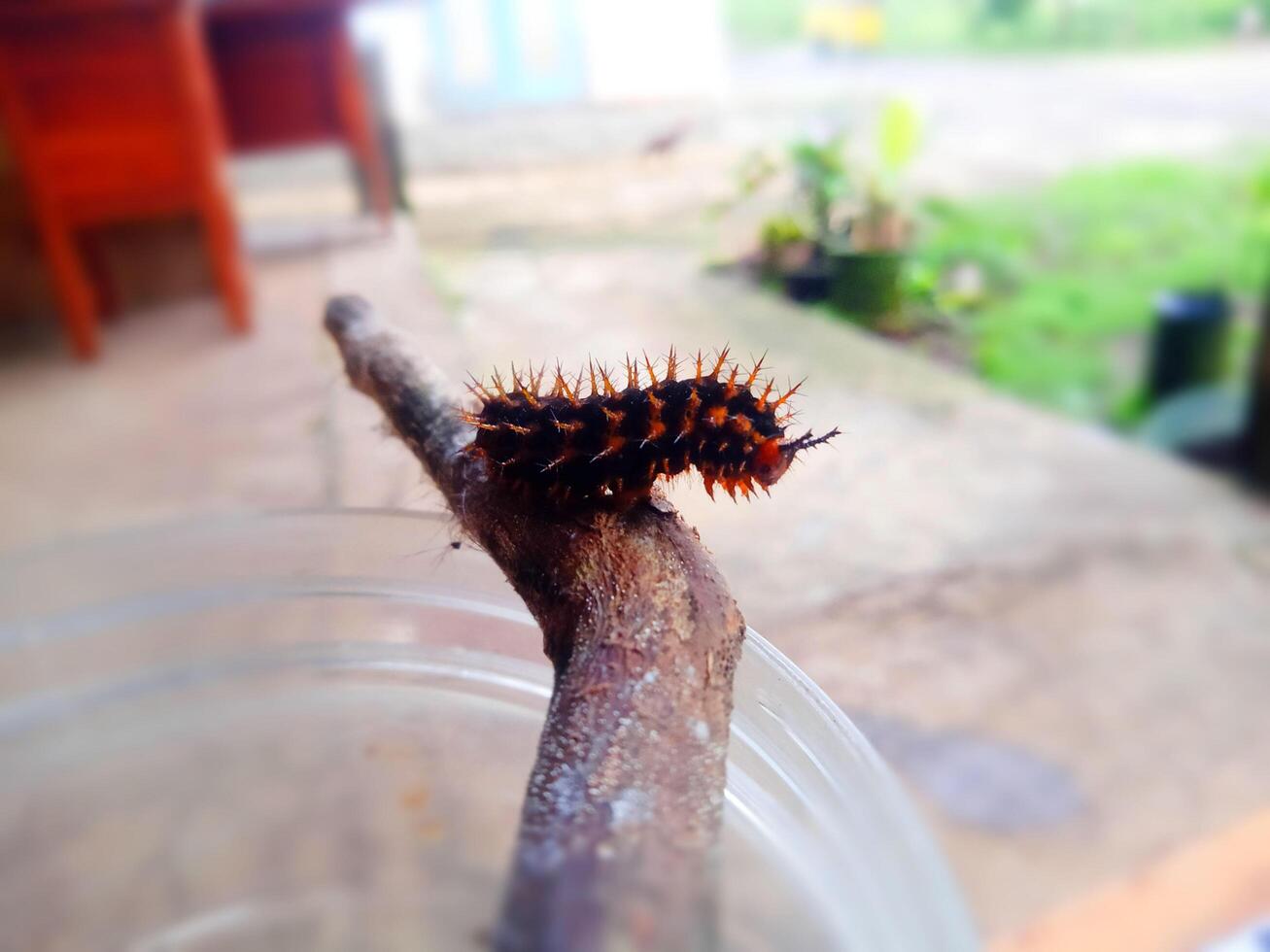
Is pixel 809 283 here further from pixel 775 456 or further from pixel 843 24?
pixel 775 456

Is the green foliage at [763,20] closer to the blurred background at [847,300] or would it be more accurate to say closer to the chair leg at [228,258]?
the blurred background at [847,300]

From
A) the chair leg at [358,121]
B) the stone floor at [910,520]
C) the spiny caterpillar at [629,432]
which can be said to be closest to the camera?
the spiny caterpillar at [629,432]

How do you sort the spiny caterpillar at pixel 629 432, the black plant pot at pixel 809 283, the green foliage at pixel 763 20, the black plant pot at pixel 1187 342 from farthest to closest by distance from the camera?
the black plant pot at pixel 1187 342, the green foliage at pixel 763 20, the black plant pot at pixel 809 283, the spiny caterpillar at pixel 629 432

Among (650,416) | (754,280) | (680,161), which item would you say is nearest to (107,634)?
(650,416)

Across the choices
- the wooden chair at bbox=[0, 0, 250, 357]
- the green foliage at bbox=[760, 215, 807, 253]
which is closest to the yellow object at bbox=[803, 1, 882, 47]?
the green foliage at bbox=[760, 215, 807, 253]

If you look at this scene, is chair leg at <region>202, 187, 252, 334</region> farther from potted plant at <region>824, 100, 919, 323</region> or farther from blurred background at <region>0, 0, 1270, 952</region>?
potted plant at <region>824, 100, 919, 323</region>

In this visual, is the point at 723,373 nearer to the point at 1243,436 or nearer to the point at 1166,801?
the point at 1166,801

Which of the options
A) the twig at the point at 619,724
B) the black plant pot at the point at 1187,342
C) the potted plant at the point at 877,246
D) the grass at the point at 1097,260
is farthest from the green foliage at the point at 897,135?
the twig at the point at 619,724
